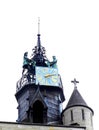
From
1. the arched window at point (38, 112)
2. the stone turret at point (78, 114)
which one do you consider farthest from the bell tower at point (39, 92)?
the stone turret at point (78, 114)

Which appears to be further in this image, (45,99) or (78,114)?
(45,99)

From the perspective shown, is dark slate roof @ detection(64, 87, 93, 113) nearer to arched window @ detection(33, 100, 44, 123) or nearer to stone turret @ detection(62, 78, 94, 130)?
stone turret @ detection(62, 78, 94, 130)

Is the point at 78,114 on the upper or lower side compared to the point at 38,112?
lower

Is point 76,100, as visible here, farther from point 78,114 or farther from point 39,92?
point 39,92

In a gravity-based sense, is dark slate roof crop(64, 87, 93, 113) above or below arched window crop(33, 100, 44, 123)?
above

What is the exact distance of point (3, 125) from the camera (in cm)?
3669

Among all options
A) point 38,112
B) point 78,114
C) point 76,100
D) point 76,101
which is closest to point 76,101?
point 76,101

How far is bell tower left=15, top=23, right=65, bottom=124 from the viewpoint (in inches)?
1656

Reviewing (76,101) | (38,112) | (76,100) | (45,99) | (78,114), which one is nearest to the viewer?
(78,114)

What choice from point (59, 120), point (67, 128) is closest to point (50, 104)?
point (59, 120)

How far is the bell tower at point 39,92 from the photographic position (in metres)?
42.1

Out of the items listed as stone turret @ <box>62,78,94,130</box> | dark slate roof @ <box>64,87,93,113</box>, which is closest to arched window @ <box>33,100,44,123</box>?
stone turret @ <box>62,78,94,130</box>

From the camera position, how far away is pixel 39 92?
141 feet

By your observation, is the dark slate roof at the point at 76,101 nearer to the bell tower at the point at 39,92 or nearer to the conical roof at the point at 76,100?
the conical roof at the point at 76,100
